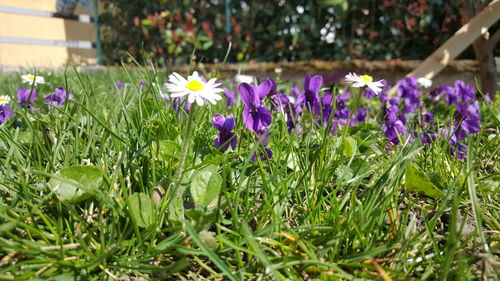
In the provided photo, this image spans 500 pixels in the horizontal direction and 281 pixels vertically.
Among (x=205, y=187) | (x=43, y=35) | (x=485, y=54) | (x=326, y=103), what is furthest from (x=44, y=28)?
(x=205, y=187)

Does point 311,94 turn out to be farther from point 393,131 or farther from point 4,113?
point 4,113

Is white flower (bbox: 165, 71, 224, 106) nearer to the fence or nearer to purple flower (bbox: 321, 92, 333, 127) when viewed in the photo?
purple flower (bbox: 321, 92, 333, 127)

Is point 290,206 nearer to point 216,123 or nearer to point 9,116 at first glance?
point 216,123

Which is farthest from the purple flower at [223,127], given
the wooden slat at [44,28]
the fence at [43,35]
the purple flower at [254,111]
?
the wooden slat at [44,28]

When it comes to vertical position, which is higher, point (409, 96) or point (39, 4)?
point (39, 4)

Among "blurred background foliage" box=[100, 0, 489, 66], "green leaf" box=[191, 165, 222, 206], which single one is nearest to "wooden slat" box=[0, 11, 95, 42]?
"blurred background foliage" box=[100, 0, 489, 66]

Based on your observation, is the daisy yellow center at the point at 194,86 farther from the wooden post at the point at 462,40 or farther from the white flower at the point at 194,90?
the wooden post at the point at 462,40
